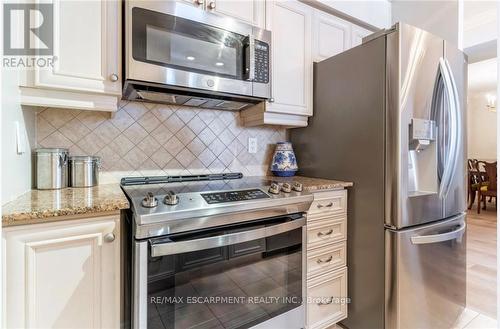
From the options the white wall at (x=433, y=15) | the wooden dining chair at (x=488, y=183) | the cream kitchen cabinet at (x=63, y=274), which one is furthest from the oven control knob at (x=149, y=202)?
the wooden dining chair at (x=488, y=183)

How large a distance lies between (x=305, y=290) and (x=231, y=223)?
636 millimetres

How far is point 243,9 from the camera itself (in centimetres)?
155

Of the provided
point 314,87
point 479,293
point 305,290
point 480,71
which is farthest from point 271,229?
point 480,71

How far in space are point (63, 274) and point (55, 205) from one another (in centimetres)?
25

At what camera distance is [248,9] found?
5.14ft

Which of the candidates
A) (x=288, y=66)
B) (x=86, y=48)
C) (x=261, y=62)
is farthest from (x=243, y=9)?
(x=86, y=48)

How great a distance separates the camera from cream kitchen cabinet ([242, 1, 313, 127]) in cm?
167

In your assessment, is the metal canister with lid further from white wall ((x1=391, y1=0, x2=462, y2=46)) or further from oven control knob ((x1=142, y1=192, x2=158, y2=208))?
white wall ((x1=391, y1=0, x2=462, y2=46))

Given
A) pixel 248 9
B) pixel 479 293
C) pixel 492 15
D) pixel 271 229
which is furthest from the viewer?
pixel 492 15

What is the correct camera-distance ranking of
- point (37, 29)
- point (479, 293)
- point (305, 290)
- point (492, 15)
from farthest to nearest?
point (492, 15)
point (479, 293)
point (305, 290)
point (37, 29)

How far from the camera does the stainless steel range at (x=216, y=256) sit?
970mm

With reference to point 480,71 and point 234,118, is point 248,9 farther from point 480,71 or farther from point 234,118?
point 480,71

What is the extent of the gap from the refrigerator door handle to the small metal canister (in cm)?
206

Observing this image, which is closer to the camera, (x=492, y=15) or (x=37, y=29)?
(x=37, y=29)
